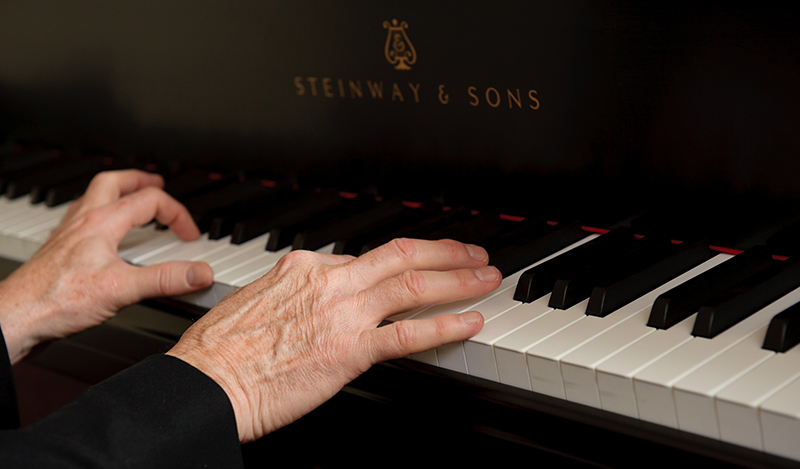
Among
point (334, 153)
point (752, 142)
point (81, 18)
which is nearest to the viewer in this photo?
point (752, 142)

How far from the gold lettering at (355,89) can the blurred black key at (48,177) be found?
89 cm

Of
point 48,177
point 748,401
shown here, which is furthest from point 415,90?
point 48,177

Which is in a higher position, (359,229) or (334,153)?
(334,153)

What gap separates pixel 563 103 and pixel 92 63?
53.0 inches

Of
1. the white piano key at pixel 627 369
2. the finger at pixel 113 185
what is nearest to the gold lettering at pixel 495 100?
the white piano key at pixel 627 369

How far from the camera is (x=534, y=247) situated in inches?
49.6

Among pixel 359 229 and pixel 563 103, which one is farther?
pixel 359 229

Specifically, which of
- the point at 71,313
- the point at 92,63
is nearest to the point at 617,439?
the point at 71,313

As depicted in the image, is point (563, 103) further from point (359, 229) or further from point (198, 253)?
point (198, 253)

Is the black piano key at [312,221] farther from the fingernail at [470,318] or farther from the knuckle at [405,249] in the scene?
the fingernail at [470,318]

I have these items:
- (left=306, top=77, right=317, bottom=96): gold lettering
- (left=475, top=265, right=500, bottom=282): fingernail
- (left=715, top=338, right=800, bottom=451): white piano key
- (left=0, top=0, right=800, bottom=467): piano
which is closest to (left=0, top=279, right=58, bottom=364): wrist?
(left=0, top=0, right=800, bottom=467): piano

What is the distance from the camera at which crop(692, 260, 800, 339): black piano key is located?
0.93 meters

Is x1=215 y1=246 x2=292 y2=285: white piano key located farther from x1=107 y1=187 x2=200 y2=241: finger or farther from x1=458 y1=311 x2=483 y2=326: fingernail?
x1=458 y1=311 x2=483 y2=326: fingernail

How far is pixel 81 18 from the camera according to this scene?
2000 millimetres
